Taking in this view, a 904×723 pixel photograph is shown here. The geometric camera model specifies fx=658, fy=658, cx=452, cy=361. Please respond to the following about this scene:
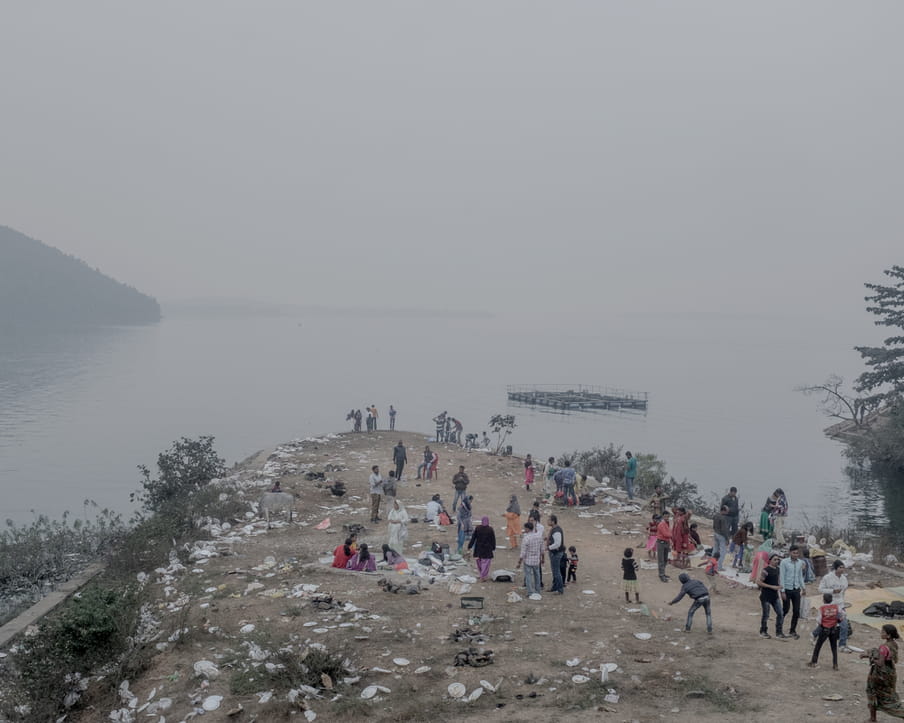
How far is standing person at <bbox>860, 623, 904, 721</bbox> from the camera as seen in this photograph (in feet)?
23.2

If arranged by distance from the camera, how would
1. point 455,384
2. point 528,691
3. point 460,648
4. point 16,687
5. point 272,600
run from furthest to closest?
point 455,384
point 272,600
point 460,648
point 16,687
point 528,691

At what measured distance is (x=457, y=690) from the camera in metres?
8.59

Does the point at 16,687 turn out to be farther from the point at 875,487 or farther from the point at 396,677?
the point at 875,487

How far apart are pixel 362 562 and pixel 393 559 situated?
0.69m

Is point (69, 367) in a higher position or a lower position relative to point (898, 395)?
lower

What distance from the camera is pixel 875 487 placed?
128ft

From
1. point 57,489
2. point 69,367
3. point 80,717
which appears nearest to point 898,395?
point 80,717

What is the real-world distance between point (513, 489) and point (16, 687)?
48.4 feet

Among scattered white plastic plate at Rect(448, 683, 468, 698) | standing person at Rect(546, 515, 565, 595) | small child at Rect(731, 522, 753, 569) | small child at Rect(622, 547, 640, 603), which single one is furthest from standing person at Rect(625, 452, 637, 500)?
scattered white plastic plate at Rect(448, 683, 468, 698)

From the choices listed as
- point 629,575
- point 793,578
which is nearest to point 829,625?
point 793,578

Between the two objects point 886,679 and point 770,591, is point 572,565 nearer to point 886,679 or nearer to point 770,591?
point 770,591

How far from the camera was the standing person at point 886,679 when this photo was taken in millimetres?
7066

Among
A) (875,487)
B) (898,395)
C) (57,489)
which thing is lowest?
(57,489)

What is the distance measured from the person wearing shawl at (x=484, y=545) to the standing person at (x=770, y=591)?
471cm
